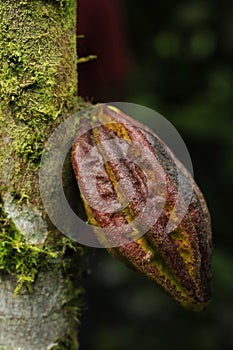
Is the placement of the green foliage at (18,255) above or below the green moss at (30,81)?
below

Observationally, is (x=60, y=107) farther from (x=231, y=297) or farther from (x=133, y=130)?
(x=231, y=297)

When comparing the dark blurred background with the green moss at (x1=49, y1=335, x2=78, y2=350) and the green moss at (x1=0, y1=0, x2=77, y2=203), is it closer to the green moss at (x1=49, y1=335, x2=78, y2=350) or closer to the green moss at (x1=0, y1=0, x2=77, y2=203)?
the green moss at (x1=49, y1=335, x2=78, y2=350)

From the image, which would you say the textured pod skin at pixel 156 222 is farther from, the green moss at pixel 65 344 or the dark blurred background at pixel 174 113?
the dark blurred background at pixel 174 113

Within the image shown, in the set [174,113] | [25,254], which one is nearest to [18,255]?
[25,254]

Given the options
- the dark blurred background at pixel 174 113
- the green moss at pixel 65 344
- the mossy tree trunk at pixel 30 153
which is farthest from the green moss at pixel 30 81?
the dark blurred background at pixel 174 113

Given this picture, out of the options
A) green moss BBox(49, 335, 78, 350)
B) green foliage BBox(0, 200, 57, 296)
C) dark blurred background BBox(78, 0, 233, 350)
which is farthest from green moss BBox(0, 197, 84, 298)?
dark blurred background BBox(78, 0, 233, 350)

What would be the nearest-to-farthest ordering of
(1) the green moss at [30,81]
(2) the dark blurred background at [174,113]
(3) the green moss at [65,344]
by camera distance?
(1) the green moss at [30,81] < (3) the green moss at [65,344] < (2) the dark blurred background at [174,113]

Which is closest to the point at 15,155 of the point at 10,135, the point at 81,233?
the point at 10,135
